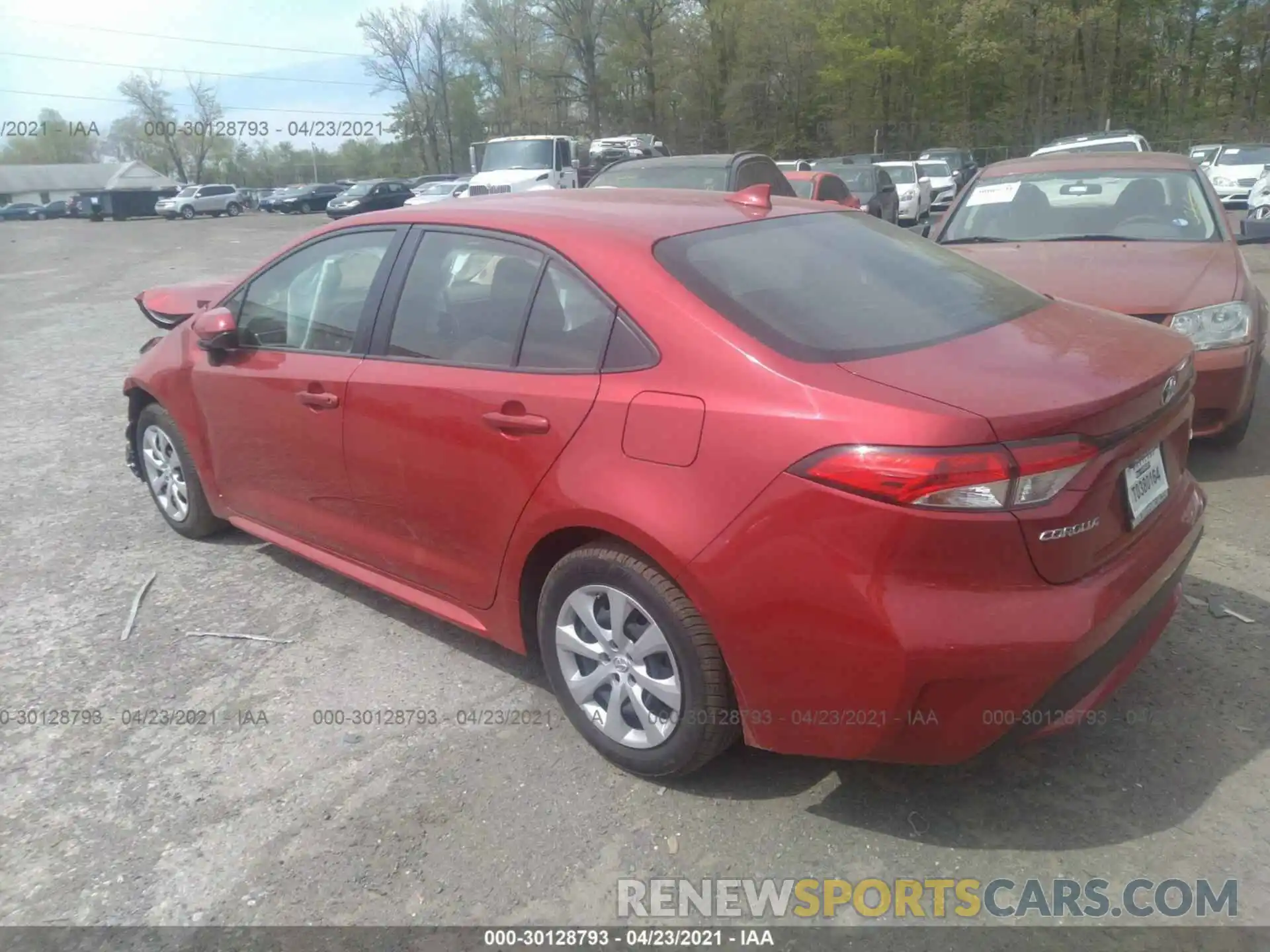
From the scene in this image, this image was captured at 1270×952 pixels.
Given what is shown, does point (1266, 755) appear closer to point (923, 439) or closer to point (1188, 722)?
point (1188, 722)

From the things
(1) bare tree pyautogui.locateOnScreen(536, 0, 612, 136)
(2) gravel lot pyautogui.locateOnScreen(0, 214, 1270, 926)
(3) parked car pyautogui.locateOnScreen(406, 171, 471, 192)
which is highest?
(1) bare tree pyautogui.locateOnScreen(536, 0, 612, 136)

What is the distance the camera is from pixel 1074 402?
7.77ft

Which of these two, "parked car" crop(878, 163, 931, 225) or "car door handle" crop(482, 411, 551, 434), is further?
"parked car" crop(878, 163, 931, 225)

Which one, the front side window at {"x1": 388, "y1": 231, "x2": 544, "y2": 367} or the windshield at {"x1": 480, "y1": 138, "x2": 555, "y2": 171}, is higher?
the windshield at {"x1": 480, "y1": 138, "x2": 555, "y2": 171}

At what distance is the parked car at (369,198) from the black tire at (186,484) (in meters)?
35.7

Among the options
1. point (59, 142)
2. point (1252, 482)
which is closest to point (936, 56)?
point (1252, 482)

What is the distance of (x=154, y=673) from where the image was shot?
3668mm

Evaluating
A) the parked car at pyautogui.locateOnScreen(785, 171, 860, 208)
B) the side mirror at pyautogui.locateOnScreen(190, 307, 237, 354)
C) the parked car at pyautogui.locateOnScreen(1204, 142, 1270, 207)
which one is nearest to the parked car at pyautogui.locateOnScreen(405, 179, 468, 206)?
the parked car at pyautogui.locateOnScreen(1204, 142, 1270, 207)

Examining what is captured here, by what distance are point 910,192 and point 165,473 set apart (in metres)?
20.3

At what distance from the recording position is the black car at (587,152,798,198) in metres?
9.83

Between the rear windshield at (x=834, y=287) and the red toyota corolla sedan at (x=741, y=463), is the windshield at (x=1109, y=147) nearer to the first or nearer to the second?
the rear windshield at (x=834, y=287)

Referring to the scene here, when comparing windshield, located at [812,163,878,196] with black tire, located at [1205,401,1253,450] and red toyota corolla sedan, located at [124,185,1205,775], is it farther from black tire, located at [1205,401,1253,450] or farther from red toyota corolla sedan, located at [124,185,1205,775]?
red toyota corolla sedan, located at [124,185,1205,775]

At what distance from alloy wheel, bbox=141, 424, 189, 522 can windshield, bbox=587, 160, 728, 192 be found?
227 inches

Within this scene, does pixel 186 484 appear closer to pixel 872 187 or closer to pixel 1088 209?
pixel 1088 209
